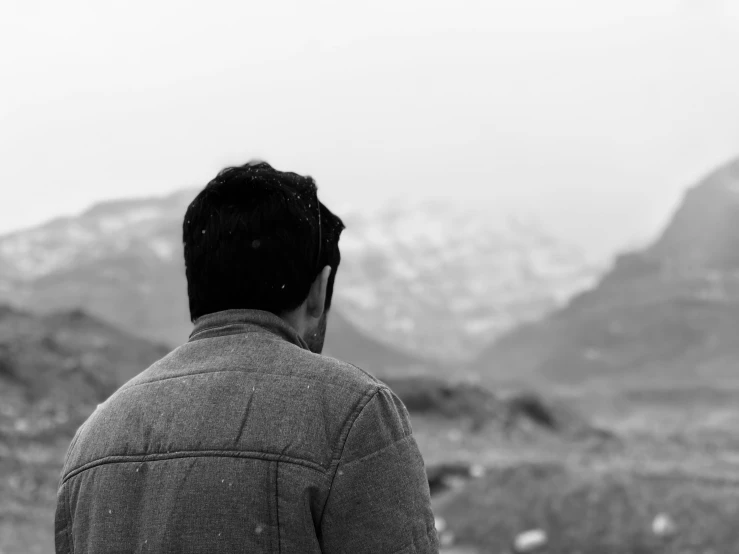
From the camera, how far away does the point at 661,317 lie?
429 ft

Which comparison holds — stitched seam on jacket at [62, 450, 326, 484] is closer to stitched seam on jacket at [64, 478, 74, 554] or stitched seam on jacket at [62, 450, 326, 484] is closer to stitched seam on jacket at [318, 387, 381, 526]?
stitched seam on jacket at [318, 387, 381, 526]

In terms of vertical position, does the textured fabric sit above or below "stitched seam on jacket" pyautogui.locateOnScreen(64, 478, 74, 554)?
above

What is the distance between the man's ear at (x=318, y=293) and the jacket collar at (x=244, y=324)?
88 mm

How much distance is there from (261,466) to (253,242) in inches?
20.2

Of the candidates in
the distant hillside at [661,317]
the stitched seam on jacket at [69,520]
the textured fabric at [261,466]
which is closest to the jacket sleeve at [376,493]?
the textured fabric at [261,466]

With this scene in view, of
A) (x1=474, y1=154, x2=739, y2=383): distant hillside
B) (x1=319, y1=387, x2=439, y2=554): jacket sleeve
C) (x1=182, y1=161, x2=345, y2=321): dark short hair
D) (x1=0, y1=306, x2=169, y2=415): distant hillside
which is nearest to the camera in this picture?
(x1=319, y1=387, x2=439, y2=554): jacket sleeve

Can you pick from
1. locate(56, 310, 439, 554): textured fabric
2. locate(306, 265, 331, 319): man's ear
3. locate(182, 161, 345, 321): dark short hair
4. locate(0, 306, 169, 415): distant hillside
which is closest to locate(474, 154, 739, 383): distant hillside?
locate(0, 306, 169, 415): distant hillside

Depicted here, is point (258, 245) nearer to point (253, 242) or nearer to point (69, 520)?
point (253, 242)

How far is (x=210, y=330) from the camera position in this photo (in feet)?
6.93

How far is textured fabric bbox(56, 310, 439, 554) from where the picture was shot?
1.86m

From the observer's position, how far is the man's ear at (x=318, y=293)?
2.17 metres

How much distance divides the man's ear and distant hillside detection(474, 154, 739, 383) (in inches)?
4565

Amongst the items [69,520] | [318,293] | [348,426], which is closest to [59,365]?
[69,520]

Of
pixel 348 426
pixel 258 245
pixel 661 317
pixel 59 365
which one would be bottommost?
pixel 661 317
